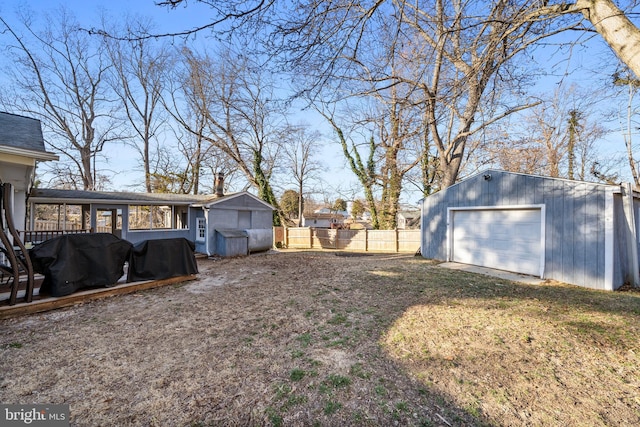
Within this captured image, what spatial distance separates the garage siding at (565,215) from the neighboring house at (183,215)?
9899 mm

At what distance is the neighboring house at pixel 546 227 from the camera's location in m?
6.12

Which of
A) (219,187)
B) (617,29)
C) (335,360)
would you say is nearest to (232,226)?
(219,187)

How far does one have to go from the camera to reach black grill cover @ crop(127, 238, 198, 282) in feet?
20.5

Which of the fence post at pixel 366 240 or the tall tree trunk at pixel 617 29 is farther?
the fence post at pixel 366 240

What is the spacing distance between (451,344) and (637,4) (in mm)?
4851

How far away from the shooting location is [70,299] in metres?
4.94

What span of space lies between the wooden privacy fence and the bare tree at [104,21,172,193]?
1132cm

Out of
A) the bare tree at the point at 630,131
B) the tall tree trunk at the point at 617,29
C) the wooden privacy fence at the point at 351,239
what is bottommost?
the wooden privacy fence at the point at 351,239

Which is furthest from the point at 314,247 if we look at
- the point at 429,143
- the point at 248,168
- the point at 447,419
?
the point at 447,419

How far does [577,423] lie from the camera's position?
2.01 meters

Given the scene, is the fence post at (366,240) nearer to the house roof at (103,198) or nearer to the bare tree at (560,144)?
the house roof at (103,198)

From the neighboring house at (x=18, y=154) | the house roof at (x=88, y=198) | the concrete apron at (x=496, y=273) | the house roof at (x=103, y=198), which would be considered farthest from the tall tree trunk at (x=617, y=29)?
the house roof at (x=88, y=198)

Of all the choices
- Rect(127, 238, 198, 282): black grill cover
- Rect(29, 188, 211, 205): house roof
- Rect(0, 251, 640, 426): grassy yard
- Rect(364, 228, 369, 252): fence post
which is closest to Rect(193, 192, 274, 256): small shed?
Rect(29, 188, 211, 205): house roof

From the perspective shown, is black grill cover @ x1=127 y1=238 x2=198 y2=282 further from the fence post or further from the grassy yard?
the fence post
